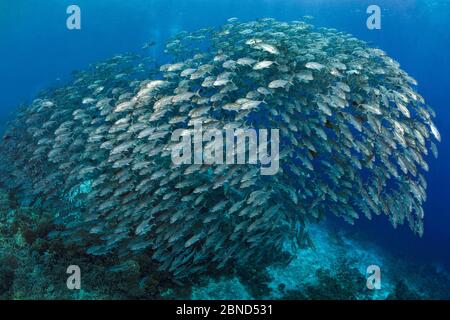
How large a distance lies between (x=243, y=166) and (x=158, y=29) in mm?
42299

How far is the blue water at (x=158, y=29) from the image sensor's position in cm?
3647

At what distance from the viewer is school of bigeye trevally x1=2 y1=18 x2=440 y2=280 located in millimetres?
6840

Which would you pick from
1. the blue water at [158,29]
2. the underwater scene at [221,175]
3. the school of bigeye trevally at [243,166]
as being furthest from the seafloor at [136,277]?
the blue water at [158,29]

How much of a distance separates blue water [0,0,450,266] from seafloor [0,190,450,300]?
21.8 m

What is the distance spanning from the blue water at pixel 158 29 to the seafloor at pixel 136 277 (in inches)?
858

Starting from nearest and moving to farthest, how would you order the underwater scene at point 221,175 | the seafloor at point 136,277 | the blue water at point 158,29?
the underwater scene at point 221,175 → the seafloor at point 136,277 → the blue water at point 158,29

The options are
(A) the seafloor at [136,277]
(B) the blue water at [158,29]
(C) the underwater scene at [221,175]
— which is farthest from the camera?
(B) the blue water at [158,29]

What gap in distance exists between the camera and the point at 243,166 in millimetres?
6664

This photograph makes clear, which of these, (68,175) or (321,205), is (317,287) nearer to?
(321,205)

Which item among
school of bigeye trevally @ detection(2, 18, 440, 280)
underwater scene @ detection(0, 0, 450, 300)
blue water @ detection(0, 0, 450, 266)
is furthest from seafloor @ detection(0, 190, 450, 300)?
blue water @ detection(0, 0, 450, 266)

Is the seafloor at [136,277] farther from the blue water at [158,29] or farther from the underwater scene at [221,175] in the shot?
the blue water at [158,29]

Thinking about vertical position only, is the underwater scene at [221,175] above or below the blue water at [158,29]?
below
